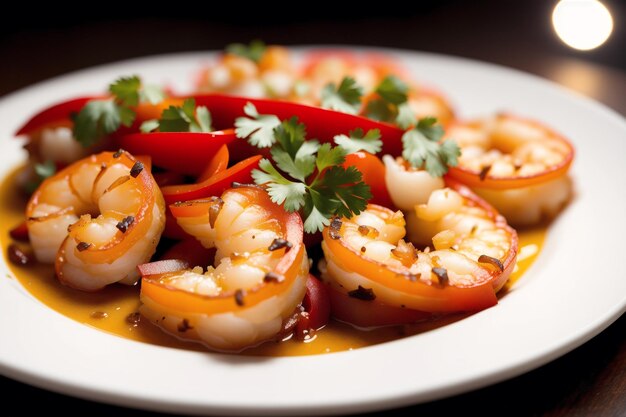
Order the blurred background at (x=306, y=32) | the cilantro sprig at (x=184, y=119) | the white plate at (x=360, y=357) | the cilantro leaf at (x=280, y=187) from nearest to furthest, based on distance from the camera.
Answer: the white plate at (x=360, y=357) → the cilantro leaf at (x=280, y=187) → the cilantro sprig at (x=184, y=119) → the blurred background at (x=306, y=32)

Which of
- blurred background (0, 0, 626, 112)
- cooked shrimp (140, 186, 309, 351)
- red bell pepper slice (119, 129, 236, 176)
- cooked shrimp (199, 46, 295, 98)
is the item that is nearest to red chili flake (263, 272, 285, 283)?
cooked shrimp (140, 186, 309, 351)

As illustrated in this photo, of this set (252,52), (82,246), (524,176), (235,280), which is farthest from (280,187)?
(252,52)

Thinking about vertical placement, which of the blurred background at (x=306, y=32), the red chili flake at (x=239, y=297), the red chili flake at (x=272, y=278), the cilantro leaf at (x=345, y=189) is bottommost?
the blurred background at (x=306, y=32)

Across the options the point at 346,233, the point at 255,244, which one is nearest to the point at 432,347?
the point at 346,233

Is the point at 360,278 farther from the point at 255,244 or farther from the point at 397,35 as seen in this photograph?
the point at 397,35

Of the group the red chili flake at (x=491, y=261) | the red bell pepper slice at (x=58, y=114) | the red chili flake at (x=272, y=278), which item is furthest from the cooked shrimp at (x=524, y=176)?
the red bell pepper slice at (x=58, y=114)

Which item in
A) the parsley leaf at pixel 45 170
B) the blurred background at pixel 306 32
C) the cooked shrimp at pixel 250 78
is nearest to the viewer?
the parsley leaf at pixel 45 170

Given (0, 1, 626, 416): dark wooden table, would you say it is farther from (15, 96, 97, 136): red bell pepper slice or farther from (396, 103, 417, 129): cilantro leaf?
(396, 103, 417, 129): cilantro leaf

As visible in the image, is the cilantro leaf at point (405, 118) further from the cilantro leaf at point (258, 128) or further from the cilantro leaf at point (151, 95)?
the cilantro leaf at point (151, 95)
